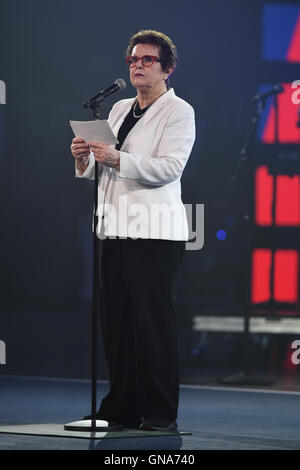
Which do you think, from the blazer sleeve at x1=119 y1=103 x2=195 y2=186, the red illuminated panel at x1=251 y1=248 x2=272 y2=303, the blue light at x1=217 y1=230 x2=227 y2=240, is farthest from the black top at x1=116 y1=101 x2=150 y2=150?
the red illuminated panel at x1=251 y1=248 x2=272 y2=303

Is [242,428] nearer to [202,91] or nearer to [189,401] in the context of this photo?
[189,401]

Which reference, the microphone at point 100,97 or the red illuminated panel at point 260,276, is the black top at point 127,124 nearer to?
the microphone at point 100,97

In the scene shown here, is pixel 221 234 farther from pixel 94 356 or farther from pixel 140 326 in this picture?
pixel 94 356

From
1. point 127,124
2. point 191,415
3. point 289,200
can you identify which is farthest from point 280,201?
point 127,124

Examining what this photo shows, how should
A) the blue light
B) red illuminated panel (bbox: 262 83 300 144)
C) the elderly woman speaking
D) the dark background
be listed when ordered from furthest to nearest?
the dark background, red illuminated panel (bbox: 262 83 300 144), the blue light, the elderly woman speaking

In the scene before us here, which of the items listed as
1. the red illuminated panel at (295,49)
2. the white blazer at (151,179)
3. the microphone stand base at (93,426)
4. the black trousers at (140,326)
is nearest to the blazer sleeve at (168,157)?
the white blazer at (151,179)

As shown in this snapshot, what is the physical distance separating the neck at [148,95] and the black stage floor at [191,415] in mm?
1153

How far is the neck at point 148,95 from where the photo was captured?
11.6ft

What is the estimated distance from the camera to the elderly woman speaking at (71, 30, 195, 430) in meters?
3.41

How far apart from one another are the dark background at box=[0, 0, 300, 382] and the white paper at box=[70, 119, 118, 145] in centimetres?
354

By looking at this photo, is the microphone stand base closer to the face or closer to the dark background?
the face

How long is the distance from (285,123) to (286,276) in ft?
3.67

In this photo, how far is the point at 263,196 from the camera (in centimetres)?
746
